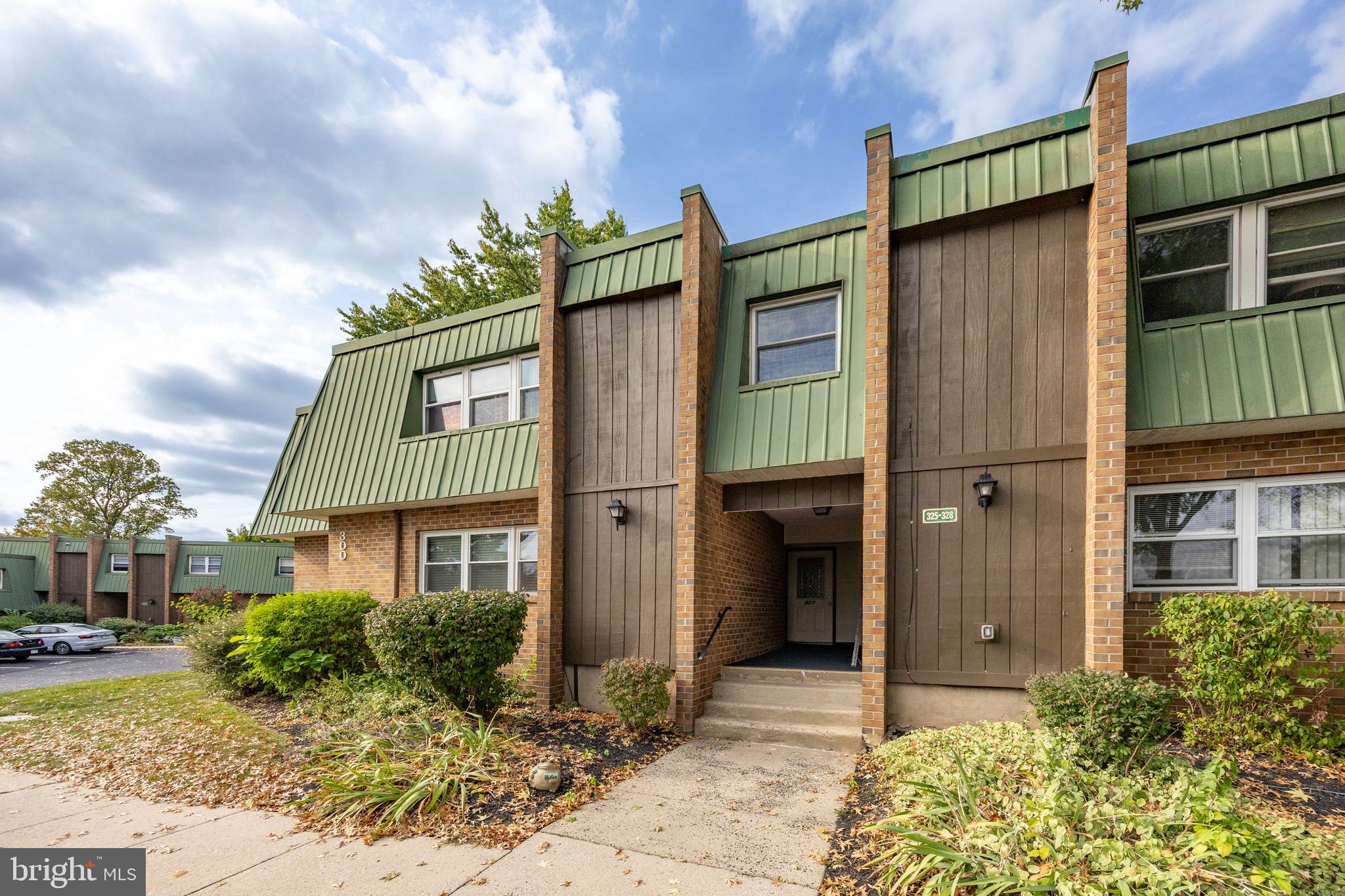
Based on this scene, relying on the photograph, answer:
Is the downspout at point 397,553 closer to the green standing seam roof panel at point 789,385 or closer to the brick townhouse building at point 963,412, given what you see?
the brick townhouse building at point 963,412

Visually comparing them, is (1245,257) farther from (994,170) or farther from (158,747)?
(158,747)

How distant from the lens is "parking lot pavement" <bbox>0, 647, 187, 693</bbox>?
12.9 metres

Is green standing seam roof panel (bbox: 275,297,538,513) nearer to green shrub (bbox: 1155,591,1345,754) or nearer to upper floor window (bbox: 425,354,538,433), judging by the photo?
upper floor window (bbox: 425,354,538,433)

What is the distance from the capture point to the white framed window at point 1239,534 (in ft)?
17.8

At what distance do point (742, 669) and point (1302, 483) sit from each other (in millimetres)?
5853

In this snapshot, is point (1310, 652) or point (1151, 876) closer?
point (1151, 876)

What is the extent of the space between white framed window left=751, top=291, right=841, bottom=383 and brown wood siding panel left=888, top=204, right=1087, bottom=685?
88 cm

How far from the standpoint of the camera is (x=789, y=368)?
732cm

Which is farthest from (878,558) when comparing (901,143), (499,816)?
(901,143)

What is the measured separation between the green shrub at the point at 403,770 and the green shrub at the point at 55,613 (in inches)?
1142

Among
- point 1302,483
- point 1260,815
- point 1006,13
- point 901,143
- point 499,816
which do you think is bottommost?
point 499,816

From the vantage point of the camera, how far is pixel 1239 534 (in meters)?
5.65

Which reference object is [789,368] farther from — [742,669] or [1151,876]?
[1151,876]

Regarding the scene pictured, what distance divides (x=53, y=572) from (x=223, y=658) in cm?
2704
